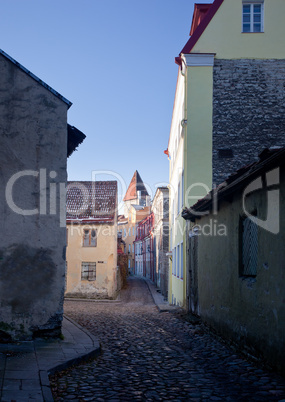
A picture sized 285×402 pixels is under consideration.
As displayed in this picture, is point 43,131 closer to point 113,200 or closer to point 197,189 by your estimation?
point 197,189

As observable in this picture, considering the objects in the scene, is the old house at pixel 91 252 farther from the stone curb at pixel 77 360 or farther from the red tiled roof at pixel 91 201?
the stone curb at pixel 77 360

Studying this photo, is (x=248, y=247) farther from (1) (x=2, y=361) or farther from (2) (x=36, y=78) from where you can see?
(2) (x=36, y=78)

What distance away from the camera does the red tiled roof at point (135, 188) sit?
293 feet

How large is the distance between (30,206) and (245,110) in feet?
32.6

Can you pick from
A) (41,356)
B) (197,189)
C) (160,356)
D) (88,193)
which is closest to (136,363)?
(160,356)

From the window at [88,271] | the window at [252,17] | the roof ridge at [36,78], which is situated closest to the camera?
the roof ridge at [36,78]

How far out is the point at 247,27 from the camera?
1661 cm

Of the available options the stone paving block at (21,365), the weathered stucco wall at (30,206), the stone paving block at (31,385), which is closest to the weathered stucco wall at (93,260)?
the weathered stucco wall at (30,206)

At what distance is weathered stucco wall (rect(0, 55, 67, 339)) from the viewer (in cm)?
895

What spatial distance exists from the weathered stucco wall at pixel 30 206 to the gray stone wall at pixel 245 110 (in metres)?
7.96

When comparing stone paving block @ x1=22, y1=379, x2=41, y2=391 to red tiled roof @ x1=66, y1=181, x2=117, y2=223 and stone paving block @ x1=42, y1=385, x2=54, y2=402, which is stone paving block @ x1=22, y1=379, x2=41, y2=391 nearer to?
stone paving block @ x1=42, y1=385, x2=54, y2=402

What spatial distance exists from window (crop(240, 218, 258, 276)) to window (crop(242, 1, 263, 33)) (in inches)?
418

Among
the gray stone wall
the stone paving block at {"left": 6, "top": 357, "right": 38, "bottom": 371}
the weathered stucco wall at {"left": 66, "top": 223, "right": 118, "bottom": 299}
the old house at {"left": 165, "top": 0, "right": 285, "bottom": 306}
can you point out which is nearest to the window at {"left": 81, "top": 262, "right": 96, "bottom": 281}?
the weathered stucco wall at {"left": 66, "top": 223, "right": 118, "bottom": 299}

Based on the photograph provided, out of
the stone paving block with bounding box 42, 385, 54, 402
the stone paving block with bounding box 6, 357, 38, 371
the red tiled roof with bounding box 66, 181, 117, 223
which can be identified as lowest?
the stone paving block with bounding box 6, 357, 38, 371
